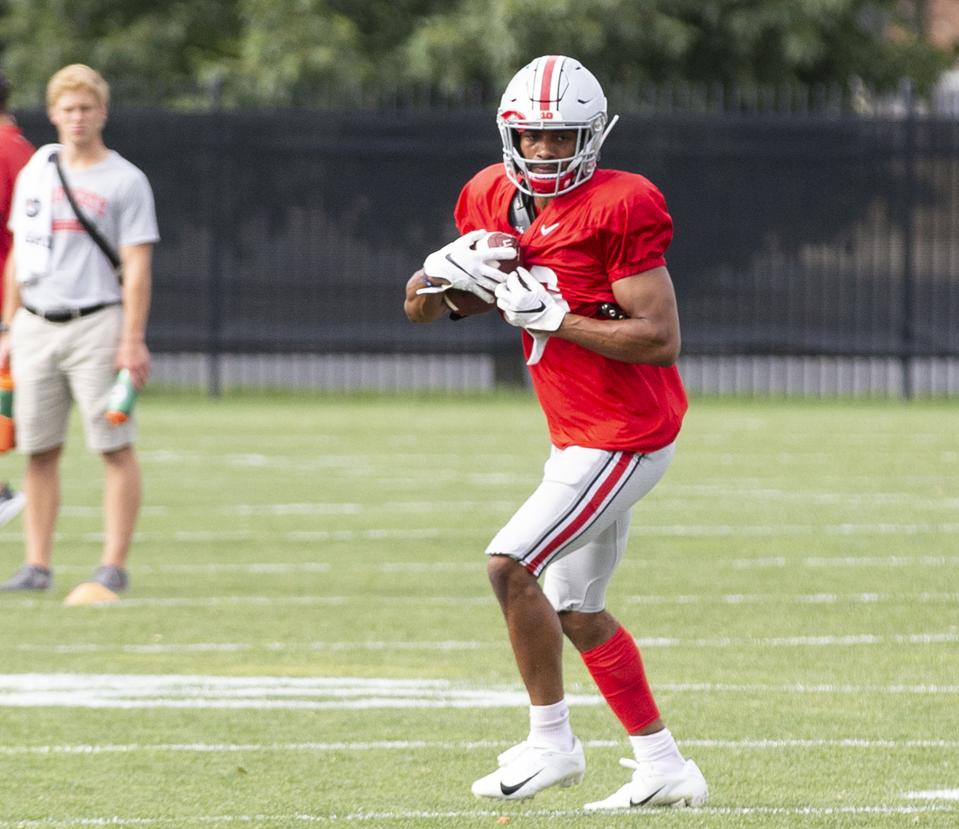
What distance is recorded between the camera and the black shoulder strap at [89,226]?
9.03 m

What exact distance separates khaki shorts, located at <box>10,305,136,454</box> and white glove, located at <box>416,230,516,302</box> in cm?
378

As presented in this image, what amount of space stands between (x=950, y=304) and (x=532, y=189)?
1549 cm

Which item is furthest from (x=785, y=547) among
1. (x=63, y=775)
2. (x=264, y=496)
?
(x=63, y=775)

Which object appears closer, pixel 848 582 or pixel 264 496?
pixel 848 582

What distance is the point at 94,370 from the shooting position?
30.0 feet

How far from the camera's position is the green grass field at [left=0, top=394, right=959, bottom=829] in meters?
5.77

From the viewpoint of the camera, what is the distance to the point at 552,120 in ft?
18.2

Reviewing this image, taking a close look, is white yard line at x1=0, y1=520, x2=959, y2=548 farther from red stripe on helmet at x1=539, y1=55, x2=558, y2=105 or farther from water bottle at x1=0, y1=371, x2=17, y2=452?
red stripe on helmet at x1=539, y1=55, x2=558, y2=105

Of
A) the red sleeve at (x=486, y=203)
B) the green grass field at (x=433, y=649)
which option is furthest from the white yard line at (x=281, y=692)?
the red sleeve at (x=486, y=203)

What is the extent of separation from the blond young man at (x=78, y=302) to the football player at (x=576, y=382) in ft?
11.6

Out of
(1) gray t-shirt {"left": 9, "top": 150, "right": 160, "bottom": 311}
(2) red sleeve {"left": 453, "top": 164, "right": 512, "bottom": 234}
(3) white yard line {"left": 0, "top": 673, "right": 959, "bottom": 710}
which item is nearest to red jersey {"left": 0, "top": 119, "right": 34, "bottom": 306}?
(1) gray t-shirt {"left": 9, "top": 150, "right": 160, "bottom": 311}

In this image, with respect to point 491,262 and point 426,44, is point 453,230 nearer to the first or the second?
point 426,44

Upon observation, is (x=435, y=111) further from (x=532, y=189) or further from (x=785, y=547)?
(x=532, y=189)

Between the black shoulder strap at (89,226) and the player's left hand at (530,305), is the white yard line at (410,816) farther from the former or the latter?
the black shoulder strap at (89,226)
